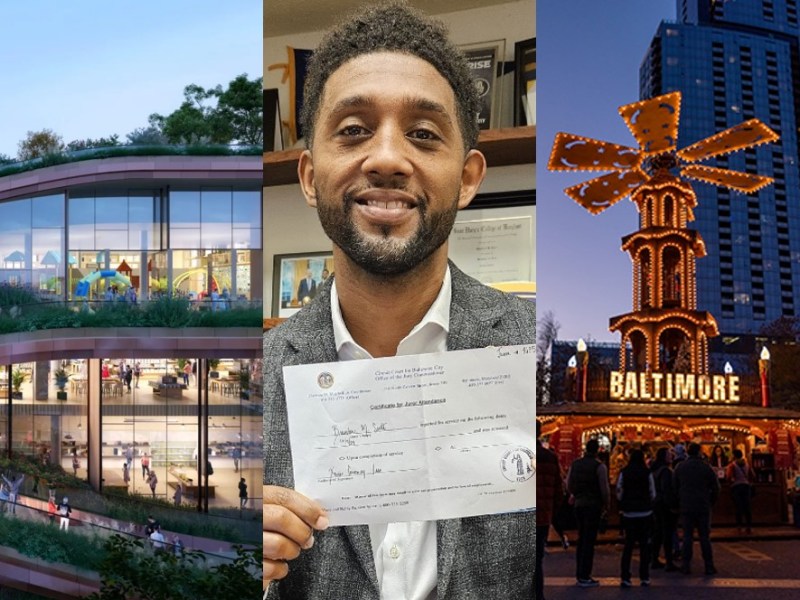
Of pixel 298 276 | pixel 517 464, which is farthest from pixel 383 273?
pixel 517 464

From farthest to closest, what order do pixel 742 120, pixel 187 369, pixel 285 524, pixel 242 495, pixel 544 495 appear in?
pixel 242 495
pixel 187 369
pixel 742 120
pixel 544 495
pixel 285 524

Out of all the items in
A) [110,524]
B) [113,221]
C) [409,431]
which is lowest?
[110,524]

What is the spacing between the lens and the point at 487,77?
127 inches

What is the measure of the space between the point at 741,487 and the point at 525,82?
2.00m

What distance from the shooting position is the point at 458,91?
10.3 ft

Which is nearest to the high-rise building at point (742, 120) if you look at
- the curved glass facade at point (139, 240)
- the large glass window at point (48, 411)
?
the curved glass facade at point (139, 240)

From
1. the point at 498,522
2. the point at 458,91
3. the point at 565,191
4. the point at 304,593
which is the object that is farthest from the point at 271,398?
the point at 565,191

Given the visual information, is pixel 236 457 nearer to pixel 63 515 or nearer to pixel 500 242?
pixel 63 515

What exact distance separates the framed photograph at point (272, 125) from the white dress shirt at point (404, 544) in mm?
510

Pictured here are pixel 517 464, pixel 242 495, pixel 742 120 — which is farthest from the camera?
pixel 242 495

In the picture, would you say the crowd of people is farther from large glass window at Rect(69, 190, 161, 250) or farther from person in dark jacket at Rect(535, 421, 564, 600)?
large glass window at Rect(69, 190, 161, 250)

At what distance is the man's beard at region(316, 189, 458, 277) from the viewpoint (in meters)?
3.09

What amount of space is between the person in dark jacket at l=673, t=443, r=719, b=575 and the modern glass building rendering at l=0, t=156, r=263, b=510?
1.85 metres

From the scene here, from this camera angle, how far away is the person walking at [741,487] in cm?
404
